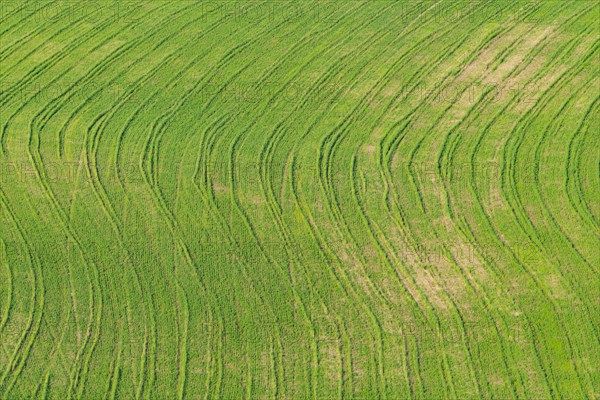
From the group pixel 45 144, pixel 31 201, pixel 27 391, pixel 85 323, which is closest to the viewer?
pixel 27 391

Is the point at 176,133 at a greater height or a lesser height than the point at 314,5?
lesser

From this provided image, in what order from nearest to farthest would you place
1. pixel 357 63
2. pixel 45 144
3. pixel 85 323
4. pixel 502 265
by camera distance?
pixel 85 323 → pixel 502 265 → pixel 45 144 → pixel 357 63

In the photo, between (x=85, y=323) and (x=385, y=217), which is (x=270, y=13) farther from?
(x=85, y=323)

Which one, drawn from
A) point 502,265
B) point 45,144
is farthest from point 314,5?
point 502,265

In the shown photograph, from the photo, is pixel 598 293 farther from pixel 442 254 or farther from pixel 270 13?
pixel 270 13

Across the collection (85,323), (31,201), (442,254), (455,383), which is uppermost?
(31,201)

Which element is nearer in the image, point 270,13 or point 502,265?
point 502,265
